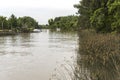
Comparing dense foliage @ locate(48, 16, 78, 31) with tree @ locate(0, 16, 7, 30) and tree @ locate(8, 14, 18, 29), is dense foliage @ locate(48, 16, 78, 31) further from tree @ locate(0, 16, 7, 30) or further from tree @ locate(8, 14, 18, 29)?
tree @ locate(0, 16, 7, 30)

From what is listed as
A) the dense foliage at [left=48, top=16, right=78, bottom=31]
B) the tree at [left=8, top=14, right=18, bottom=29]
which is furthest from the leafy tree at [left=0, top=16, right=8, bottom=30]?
the dense foliage at [left=48, top=16, right=78, bottom=31]

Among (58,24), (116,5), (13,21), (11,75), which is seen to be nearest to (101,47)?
(11,75)

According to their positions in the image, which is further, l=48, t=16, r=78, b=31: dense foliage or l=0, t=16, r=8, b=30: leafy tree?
l=48, t=16, r=78, b=31: dense foliage

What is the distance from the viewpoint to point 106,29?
22.3 m

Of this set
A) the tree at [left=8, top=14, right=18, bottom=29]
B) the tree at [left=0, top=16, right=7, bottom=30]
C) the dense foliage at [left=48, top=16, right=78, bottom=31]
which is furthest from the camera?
the dense foliage at [left=48, top=16, right=78, bottom=31]

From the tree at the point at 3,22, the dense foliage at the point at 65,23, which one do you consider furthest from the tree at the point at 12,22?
the dense foliage at the point at 65,23

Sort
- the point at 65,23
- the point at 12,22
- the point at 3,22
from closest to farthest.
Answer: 1. the point at 3,22
2. the point at 12,22
3. the point at 65,23

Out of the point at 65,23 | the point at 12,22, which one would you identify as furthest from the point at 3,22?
the point at 65,23

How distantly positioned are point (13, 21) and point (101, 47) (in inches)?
2451

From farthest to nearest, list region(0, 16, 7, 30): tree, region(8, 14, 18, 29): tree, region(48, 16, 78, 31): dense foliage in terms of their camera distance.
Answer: region(48, 16, 78, 31): dense foliage < region(8, 14, 18, 29): tree < region(0, 16, 7, 30): tree

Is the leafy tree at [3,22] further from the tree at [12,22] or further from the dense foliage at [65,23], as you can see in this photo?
the dense foliage at [65,23]

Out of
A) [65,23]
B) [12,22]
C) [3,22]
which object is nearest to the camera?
[3,22]

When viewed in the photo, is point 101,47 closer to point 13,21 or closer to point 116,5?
point 116,5

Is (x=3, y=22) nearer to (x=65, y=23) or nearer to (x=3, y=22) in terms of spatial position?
(x=3, y=22)
